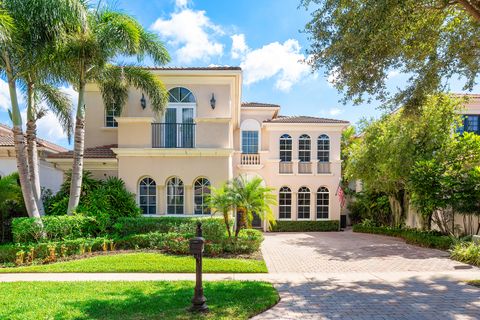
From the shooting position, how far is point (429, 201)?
1441 centimetres

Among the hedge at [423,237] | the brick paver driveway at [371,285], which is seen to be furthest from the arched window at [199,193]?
the hedge at [423,237]

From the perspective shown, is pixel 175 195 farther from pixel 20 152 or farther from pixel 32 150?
pixel 20 152

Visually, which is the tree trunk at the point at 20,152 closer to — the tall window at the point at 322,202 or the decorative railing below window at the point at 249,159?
the decorative railing below window at the point at 249,159

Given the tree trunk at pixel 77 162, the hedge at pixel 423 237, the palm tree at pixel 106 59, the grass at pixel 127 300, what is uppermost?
the palm tree at pixel 106 59

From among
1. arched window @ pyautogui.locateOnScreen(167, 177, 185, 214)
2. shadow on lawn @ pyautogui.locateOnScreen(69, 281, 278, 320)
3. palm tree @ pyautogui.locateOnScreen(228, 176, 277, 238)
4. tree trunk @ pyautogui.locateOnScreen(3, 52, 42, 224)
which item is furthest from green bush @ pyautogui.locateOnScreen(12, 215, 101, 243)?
palm tree @ pyautogui.locateOnScreen(228, 176, 277, 238)

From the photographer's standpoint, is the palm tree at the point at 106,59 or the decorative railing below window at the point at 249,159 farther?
the decorative railing below window at the point at 249,159

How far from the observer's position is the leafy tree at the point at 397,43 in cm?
823

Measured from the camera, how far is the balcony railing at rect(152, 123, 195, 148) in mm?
15281

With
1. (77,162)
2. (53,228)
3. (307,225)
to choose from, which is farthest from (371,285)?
(307,225)

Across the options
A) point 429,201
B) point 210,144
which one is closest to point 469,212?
point 429,201

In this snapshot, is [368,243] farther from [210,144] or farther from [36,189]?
[36,189]

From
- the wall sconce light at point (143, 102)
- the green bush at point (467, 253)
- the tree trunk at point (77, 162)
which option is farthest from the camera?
the wall sconce light at point (143, 102)

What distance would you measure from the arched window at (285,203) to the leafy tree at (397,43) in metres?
14.0

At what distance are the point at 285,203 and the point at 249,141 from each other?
17.5 ft
